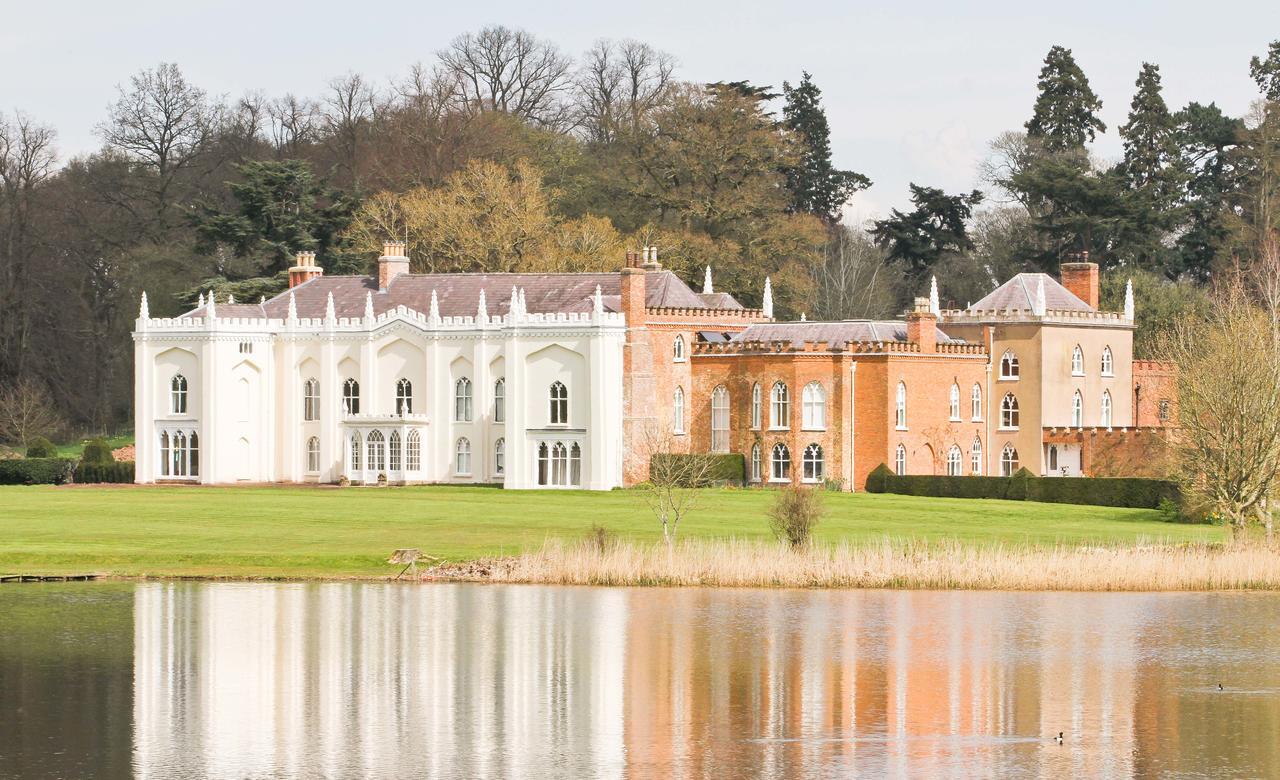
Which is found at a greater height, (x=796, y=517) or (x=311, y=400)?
(x=311, y=400)

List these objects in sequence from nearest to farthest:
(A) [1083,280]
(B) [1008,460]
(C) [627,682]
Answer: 1. (C) [627,682]
2. (B) [1008,460]
3. (A) [1083,280]

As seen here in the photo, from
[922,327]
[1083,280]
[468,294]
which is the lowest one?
[922,327]

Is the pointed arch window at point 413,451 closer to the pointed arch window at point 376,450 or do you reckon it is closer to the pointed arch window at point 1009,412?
the pointed arch window at point 376,450

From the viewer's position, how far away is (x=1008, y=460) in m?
73.1

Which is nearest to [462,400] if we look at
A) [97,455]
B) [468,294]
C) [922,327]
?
[468,294]

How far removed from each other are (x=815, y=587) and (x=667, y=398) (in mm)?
31215

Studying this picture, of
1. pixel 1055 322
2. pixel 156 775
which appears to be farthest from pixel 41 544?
pixel 1055 322

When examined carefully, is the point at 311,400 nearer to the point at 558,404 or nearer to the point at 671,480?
the point at 558,404

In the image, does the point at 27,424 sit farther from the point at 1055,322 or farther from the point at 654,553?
the point at 654,553

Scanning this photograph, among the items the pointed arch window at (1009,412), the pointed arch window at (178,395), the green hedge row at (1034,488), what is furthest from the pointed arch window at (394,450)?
the pointed arch window at (1009,412)

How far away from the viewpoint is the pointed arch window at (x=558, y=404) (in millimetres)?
68562

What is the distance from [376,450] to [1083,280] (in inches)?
1060

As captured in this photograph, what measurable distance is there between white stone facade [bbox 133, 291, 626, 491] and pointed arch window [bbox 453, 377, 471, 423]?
0.03m

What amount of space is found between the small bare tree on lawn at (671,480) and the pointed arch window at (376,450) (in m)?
9.30
